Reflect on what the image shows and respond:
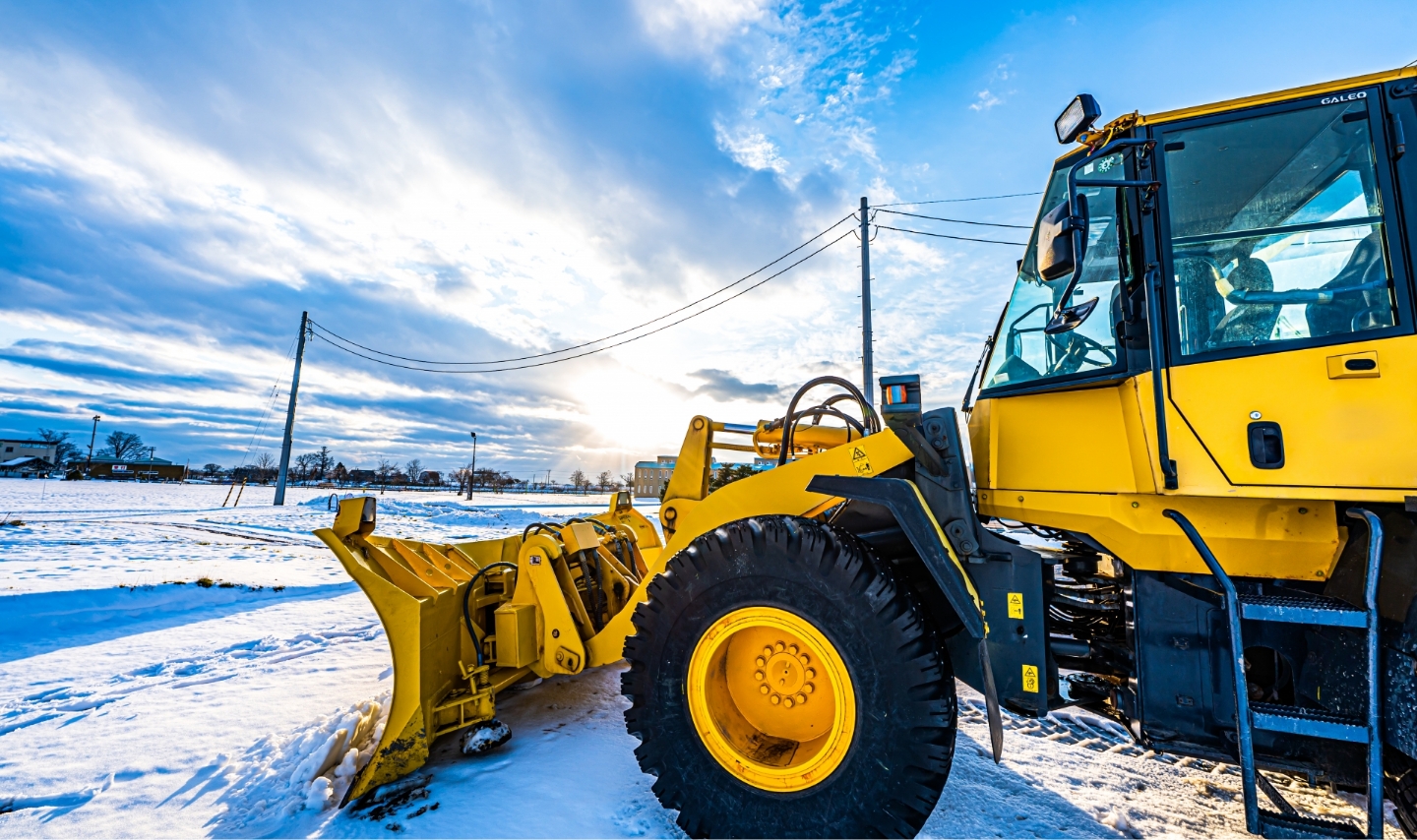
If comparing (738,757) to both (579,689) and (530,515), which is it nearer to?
(579,689)

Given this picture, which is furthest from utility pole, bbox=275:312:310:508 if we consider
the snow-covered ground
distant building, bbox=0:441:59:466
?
distant building, bbox=0:441:59:466

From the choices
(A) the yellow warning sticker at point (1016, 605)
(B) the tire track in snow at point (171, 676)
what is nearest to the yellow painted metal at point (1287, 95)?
(A) the yellow warning sticker at point (1016, 605)

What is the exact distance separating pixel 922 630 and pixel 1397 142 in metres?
2.65

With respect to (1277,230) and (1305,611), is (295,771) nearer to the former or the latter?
(1305,611)

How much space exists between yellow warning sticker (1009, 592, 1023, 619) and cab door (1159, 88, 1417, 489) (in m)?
0.80

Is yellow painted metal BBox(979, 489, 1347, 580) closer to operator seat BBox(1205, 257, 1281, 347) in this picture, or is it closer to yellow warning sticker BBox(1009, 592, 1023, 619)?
yellow warning sticker BBox(1009, 592, 1023, 619)

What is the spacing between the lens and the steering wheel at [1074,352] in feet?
8.32

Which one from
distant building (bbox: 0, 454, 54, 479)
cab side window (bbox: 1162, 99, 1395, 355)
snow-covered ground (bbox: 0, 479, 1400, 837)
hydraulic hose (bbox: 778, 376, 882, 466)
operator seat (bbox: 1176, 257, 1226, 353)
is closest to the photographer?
cab side window (bbox: 1162, 99, 1395, 355)

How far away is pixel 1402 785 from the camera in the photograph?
2018 millimetres

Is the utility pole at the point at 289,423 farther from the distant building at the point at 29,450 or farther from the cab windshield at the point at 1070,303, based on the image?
the distant building at the point at 29,450

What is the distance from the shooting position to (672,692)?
8.05ft

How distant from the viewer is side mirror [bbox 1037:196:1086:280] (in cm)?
220

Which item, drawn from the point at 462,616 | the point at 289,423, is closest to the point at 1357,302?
the point at 462,616

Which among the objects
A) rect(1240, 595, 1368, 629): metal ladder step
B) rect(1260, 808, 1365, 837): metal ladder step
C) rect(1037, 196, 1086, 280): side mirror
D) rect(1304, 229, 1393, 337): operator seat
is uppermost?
rect(1037, 196, 1086, 280): side mirror
